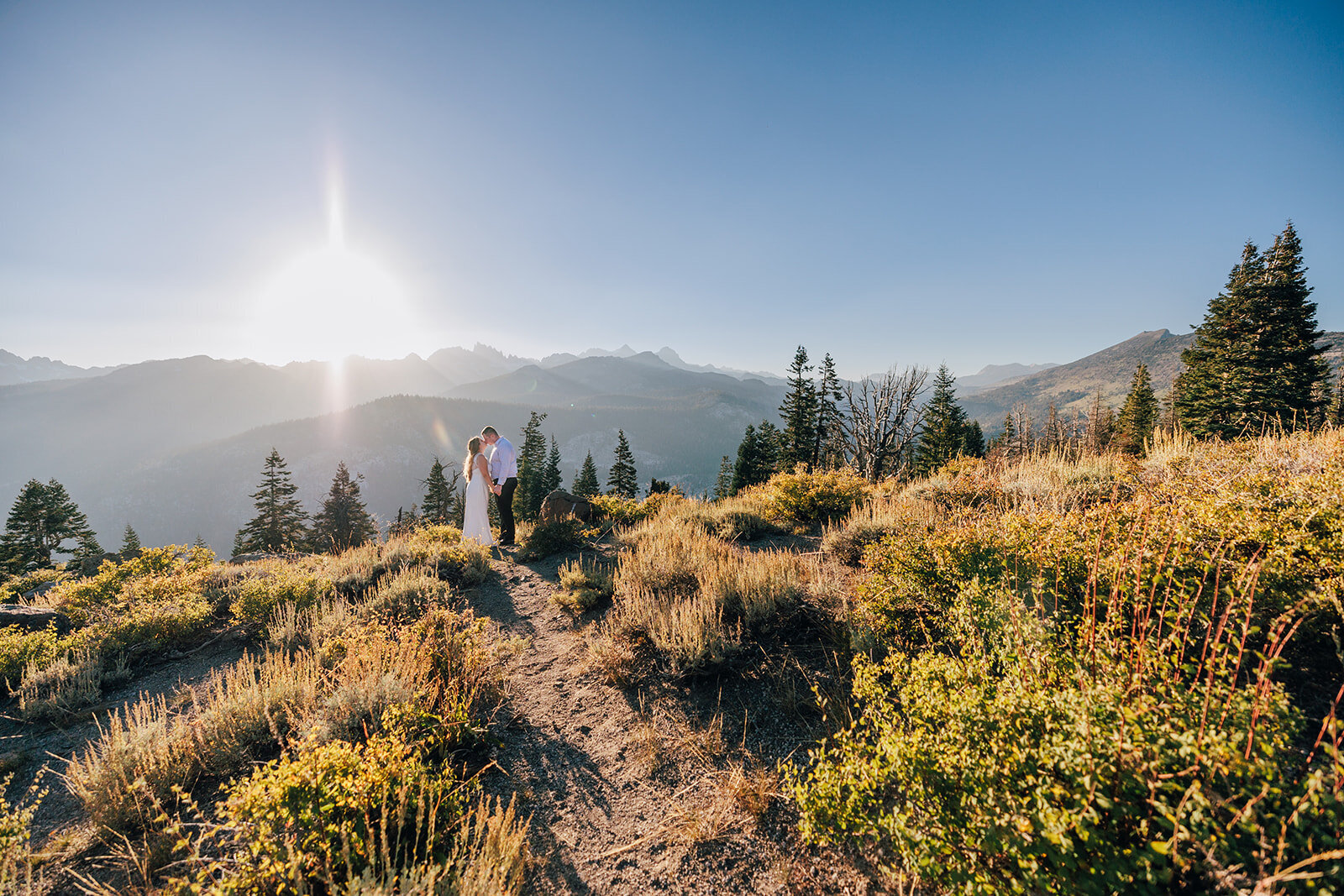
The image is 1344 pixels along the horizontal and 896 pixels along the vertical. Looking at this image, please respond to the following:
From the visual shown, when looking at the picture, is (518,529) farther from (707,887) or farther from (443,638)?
(707,887)

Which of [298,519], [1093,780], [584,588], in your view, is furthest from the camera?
[298,519]

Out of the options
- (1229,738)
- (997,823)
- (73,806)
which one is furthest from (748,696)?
(73,806)

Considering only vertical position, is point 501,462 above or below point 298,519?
above

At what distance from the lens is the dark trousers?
34.8 ft

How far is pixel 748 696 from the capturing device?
4.10 m

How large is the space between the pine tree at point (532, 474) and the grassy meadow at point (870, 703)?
3361 centimetres

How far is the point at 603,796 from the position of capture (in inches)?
128

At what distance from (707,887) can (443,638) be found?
10.8ft

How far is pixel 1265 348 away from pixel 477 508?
4188cm

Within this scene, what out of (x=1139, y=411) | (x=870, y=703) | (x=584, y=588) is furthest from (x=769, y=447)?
(x=870, y=703)

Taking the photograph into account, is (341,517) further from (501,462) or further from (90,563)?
(501,462)

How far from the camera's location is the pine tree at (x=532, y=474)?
40.3 meters

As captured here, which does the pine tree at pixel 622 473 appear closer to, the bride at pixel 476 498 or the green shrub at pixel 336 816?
the bride at pixel 476 498

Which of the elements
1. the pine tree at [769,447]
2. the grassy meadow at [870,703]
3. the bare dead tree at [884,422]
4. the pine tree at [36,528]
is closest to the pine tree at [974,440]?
the pine tree at [769,447]
